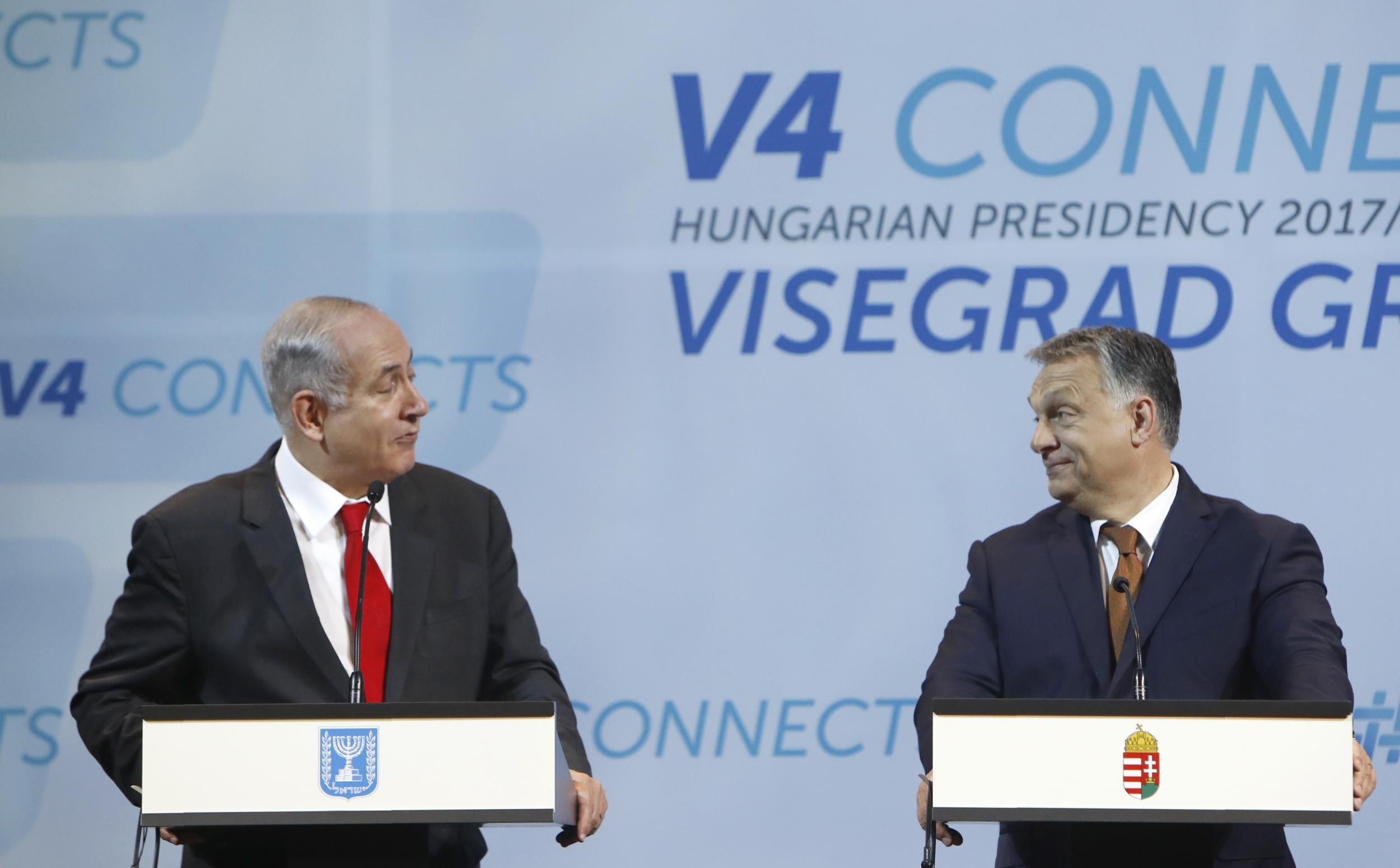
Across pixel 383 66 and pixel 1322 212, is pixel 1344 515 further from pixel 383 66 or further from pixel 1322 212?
pixel 383 66

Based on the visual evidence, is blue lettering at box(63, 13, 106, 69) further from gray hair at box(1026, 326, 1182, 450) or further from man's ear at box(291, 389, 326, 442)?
gray hair at box(1026, 326, 1182, 450)

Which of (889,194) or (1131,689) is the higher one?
(889,194)

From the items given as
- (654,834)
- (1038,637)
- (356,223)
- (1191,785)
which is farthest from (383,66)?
(1191,785)

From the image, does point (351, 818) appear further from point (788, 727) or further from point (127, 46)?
point (127, 46)

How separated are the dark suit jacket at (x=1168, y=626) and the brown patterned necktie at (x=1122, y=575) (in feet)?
0.06

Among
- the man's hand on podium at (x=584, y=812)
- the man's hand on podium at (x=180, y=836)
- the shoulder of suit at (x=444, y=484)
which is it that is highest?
the shoulder of suit at (x=444, y=484)

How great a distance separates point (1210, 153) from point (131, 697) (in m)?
3.15

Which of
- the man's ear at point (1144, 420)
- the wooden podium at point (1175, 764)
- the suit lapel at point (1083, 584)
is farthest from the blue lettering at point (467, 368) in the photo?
the wooden podium at point (1175, 764)

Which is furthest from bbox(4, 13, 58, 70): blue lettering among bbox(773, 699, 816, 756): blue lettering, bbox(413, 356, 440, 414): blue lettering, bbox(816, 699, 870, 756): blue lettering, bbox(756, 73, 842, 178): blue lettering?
bbox(816, 699, 870, 756): blue lettering

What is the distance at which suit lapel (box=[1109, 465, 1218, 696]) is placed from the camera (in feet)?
9.55

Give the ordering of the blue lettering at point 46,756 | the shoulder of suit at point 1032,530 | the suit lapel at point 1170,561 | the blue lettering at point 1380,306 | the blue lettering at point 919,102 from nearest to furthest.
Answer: the suit lapel at point 1170,561 → the shoulder of suit at point 1032,530 → the blue lettering at point 1380,306 → the blue lettering at point 919,102 → the blue lettering at point 46,756

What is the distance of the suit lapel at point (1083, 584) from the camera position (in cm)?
294

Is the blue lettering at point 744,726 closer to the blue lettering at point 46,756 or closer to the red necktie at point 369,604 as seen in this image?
the red necktie at point 369,604

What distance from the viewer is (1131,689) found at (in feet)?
9.42
